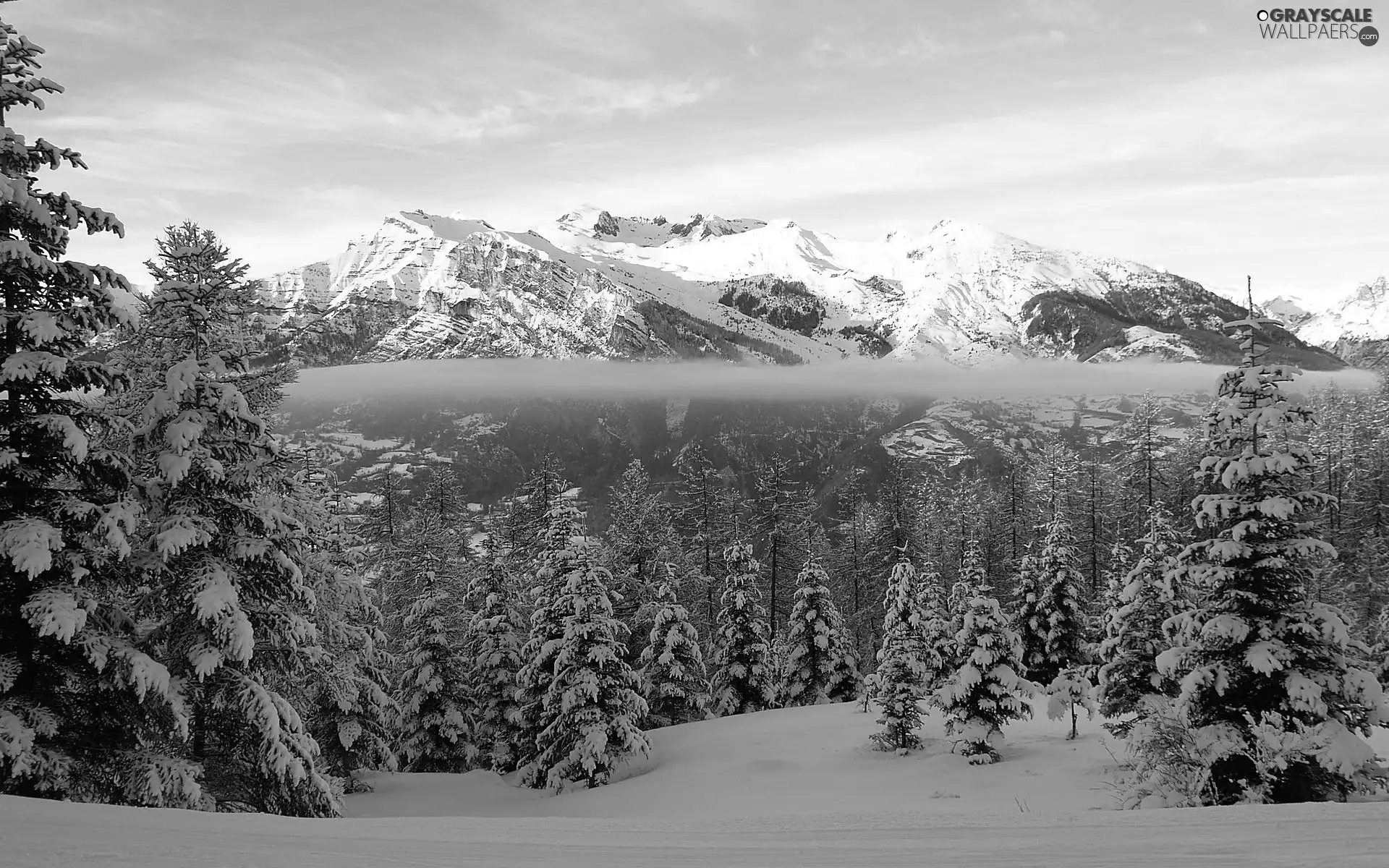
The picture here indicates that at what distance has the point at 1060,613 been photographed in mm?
35125

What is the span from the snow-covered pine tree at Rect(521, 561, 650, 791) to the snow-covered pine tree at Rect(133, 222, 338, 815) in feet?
44.0

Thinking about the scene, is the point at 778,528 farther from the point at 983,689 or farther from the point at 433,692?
the point at 433,692

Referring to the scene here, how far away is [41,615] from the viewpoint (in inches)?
378

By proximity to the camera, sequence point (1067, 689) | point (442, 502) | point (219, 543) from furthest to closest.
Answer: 1. point (442, 502)
2. point (1067, 689)
3. point (219, 543)

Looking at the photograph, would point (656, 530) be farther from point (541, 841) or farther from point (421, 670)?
point (541, 841)

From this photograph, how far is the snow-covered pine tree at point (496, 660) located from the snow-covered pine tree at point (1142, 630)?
21270 millimetres

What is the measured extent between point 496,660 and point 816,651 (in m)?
17.8

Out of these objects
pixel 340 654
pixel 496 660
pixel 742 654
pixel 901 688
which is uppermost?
pixel 340 654

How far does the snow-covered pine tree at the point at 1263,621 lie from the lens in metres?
13.1

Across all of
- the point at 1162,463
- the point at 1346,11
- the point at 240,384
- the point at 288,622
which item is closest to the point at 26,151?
the point at 240,384

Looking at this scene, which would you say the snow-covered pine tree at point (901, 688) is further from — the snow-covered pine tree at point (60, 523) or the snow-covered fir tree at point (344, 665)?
the snow-covered pine tree at point (60, 523)

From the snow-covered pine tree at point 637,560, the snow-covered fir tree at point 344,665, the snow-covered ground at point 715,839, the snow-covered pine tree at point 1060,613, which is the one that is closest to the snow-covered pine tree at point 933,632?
the snow-covered pine tree at point 1060,613

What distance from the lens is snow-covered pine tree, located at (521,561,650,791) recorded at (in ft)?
87.4

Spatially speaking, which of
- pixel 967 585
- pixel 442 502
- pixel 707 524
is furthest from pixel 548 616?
pixel 707 524
